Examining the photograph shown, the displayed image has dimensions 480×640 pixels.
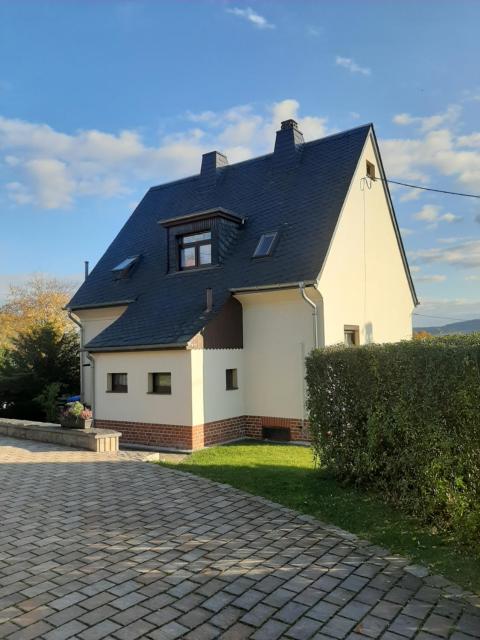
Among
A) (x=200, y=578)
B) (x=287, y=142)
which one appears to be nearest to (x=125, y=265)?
(x=287, y=142)

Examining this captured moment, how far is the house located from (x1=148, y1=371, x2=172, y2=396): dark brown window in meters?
0.04

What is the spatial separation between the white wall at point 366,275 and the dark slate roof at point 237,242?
0.61 metres

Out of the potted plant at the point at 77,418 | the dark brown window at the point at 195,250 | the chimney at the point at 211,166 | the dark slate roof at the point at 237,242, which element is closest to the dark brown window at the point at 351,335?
the dark slate roof at the point at 237,242

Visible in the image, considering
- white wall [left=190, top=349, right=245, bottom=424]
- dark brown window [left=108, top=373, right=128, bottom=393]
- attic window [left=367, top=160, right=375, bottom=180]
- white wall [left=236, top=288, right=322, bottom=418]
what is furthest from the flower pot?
attic window [left=367, top=160, right=375, bottom=180]

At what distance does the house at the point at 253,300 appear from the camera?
40.9 ft

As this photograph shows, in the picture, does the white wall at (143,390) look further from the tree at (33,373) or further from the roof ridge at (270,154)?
the roof ridge at (270,154)

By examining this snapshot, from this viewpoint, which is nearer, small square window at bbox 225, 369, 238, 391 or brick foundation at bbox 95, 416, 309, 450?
brick foundation at bbox 95, 416, 309, 450

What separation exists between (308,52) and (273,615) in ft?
38.5

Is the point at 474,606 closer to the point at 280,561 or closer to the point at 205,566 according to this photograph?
the point at 280,561

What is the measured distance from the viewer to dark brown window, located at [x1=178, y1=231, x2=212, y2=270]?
15.2 metres

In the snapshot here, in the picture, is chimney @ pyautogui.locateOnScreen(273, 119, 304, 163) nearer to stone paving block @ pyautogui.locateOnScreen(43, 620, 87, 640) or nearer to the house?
the house

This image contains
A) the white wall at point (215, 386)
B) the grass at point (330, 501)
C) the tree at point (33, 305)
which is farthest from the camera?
the tree at point (33, 305)

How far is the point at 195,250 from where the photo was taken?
1554cm

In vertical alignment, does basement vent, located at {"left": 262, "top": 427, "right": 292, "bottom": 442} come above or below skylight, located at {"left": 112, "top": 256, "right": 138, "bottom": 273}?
below
